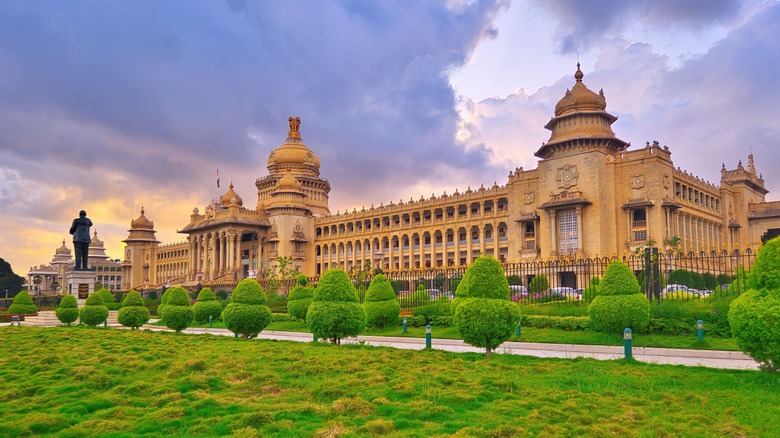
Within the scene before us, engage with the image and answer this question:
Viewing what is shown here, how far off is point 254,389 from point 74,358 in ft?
21.2

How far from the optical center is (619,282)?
1722cm

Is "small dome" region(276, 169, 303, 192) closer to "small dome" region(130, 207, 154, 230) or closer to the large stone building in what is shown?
the large stone building

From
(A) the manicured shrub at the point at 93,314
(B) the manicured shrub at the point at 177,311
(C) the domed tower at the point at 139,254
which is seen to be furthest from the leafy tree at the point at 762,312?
(C) the domed tower at the point at 139,254

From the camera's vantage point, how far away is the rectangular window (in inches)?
1933

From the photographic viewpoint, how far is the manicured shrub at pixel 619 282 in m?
17.2

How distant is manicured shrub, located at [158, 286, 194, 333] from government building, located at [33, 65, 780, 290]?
22697 millimetres

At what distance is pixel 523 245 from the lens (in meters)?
53.4

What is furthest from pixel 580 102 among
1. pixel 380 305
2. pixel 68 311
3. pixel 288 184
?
pixel 68 311

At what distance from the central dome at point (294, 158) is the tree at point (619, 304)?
7195 cm

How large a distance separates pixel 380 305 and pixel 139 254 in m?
86.7

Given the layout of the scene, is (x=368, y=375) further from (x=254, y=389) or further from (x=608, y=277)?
(x=608, y=277)

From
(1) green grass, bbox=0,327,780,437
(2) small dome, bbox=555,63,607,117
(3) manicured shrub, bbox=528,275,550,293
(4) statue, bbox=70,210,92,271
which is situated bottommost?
(1) green grass, bbox=0,327,780,437

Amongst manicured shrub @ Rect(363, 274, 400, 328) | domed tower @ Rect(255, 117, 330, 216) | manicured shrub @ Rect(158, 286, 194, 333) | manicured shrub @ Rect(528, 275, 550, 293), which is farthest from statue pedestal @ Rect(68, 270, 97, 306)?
domed tower @ Rect(255, 117, 330, 216)

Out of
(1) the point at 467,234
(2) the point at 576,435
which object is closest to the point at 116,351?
(2) the point at 576,435
